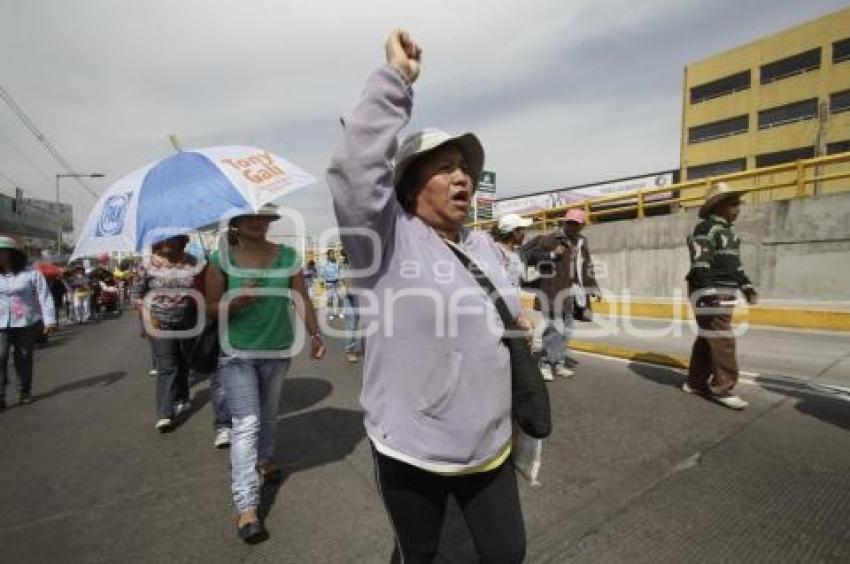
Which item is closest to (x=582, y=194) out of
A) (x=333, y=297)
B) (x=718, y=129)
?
(x=718, y=129)

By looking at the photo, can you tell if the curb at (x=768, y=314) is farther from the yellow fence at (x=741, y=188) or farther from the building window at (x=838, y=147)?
the building window at (x=838, y=147)

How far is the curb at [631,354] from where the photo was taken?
20.0 feet

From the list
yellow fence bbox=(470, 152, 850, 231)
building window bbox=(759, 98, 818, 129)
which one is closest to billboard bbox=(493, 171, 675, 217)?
building window bbox=(759, 98, 818, 129)

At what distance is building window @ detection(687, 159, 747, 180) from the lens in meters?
36.5

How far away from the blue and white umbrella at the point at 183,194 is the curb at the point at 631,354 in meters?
5.01

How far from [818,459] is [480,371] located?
126 inches

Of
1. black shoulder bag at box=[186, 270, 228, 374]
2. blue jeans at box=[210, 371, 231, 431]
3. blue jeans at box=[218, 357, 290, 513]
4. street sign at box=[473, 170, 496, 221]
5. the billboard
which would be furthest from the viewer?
the billboard

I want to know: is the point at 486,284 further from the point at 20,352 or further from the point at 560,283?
the point at 20,352

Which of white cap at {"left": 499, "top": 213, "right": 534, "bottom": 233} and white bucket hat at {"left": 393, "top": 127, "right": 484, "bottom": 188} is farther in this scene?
white cap at {"left": 499, "top": 213, "right": 534, "bottom": 233}

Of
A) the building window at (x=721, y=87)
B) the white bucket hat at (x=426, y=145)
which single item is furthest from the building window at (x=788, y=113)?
the white bucket hat at (x=426, y=145)

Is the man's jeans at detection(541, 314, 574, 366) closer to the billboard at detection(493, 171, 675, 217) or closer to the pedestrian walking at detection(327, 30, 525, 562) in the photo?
the pedestrian walking at detection(327, 30, 525, 562)

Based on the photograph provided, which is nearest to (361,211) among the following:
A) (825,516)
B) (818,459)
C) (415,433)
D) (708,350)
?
(415,433)

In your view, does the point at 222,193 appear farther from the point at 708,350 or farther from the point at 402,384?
the point at 708,350

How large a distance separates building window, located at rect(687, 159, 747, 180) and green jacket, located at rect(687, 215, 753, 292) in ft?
123
